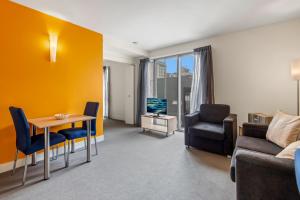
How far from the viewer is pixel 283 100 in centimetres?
311

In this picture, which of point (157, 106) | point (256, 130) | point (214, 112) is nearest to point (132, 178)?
point (256, 130)

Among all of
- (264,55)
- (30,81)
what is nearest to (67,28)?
(30,81)

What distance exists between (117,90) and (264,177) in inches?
231

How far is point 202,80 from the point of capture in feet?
13.1

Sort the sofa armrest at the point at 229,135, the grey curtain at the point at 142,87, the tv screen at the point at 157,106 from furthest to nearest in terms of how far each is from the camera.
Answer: the grey curtain at the point at 142,87 → the tv screen at the point at 157,106 → the sofa armrest at the point at 229,135

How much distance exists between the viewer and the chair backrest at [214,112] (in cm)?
340

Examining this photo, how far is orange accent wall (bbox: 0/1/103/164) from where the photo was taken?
7.84 ft

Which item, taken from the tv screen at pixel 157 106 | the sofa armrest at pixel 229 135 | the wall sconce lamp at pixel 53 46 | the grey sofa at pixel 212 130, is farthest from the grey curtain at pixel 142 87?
the sofa armrest at pixel 229 135

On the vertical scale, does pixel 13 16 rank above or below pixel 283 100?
above

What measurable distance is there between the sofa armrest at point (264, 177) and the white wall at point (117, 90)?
5046 mm

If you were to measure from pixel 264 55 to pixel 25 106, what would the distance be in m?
4.69

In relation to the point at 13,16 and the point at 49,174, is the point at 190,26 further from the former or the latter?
the point at 49,174

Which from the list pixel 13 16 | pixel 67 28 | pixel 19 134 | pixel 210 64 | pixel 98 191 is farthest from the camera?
pixel 210 64

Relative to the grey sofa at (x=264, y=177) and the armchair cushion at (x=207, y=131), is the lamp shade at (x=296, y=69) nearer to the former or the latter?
the armchair cushion at (x=207, y=131)
